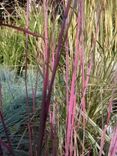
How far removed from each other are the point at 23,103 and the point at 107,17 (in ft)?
3.62

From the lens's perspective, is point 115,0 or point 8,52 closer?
point 115,0

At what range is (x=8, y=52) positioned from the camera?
14.4 ft

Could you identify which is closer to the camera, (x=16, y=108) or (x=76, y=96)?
(x=76, y=96)

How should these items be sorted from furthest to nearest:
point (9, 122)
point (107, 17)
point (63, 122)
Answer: point (107, 17) < point (9, 122) < point (63, 122)

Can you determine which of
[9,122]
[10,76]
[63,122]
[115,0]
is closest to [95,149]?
[63,122]

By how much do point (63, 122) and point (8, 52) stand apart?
279 cm

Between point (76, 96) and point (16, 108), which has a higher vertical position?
point (76, 96)

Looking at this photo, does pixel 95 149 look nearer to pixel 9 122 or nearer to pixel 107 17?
pixel 9 122

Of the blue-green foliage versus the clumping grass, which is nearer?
the clumping grass

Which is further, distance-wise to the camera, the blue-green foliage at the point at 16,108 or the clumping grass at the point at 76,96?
the blue-green foliage at the point at 16,108

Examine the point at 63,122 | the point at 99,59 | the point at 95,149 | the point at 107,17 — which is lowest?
the point at 95,149

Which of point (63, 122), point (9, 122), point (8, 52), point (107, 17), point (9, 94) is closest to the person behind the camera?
point (63, 122)

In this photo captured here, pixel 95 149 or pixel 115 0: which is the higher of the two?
pixel 115 0

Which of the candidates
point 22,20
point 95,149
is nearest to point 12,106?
point 95,149
